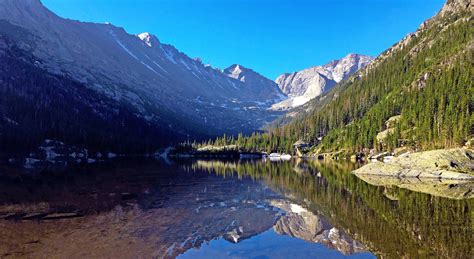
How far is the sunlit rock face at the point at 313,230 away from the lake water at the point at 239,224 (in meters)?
0.08

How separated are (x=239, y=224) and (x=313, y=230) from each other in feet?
23.1

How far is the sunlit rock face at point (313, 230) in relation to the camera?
2489cm

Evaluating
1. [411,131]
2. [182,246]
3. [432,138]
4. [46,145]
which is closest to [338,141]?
[411,131]

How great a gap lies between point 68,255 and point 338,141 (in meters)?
189

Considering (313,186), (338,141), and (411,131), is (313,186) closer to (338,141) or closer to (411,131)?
(411,131)

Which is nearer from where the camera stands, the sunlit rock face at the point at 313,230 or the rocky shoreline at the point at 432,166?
the sunlit rock face at the point at 313,230

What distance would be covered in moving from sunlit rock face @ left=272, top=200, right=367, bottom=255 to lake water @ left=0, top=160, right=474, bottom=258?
0.08 metres

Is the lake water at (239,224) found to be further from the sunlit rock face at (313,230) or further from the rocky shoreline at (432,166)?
the rocky shoreline at (432,166)

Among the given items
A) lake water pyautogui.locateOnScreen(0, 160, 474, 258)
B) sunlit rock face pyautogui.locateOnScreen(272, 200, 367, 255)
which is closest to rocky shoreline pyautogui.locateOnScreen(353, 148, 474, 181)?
lake water pyautogui.locateOnScreen(0, 160, 474, 258)

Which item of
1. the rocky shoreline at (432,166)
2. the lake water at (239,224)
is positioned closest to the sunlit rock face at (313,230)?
the lake water at (239,224)

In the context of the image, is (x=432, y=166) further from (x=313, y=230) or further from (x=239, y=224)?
(x=239, y=224)

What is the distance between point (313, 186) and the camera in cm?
6075

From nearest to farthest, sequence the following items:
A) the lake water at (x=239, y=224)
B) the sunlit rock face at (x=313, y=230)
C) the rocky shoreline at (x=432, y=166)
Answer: the lake water at (x=239, y=224) < the sunlit rock face at (x=313, y=230) < the rocky shoreline at (x=432, y=166)

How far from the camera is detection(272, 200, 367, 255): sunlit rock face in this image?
980 inches
